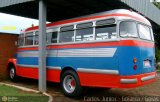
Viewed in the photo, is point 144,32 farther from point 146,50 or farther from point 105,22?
point 105,22

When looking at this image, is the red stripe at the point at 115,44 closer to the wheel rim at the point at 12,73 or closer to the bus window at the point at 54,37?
the bus window at the point at 54,37

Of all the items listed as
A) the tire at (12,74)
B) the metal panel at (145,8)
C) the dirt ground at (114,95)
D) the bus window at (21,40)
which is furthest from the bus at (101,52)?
the tire at (12,74)

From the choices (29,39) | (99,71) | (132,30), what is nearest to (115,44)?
(132,30)

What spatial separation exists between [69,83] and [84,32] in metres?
2.00

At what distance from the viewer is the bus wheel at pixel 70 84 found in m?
10.1

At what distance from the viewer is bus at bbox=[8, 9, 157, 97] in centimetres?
885

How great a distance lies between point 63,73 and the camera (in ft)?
35.5

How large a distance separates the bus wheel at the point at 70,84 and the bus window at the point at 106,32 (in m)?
1.74

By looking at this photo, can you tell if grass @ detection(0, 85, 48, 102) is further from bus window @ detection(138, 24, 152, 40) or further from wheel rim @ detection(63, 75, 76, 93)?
bus window @ detection(138, 24, 152, 40)

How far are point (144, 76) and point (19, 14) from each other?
26.7ft

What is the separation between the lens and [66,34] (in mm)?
10961

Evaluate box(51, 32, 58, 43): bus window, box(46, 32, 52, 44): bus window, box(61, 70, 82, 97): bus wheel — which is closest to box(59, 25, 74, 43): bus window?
box(51, 32, 58, 43): bus window

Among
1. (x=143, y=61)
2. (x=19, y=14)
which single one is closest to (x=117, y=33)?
(x=143, y=61)

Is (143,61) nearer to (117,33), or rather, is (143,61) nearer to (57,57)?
(117,33)
